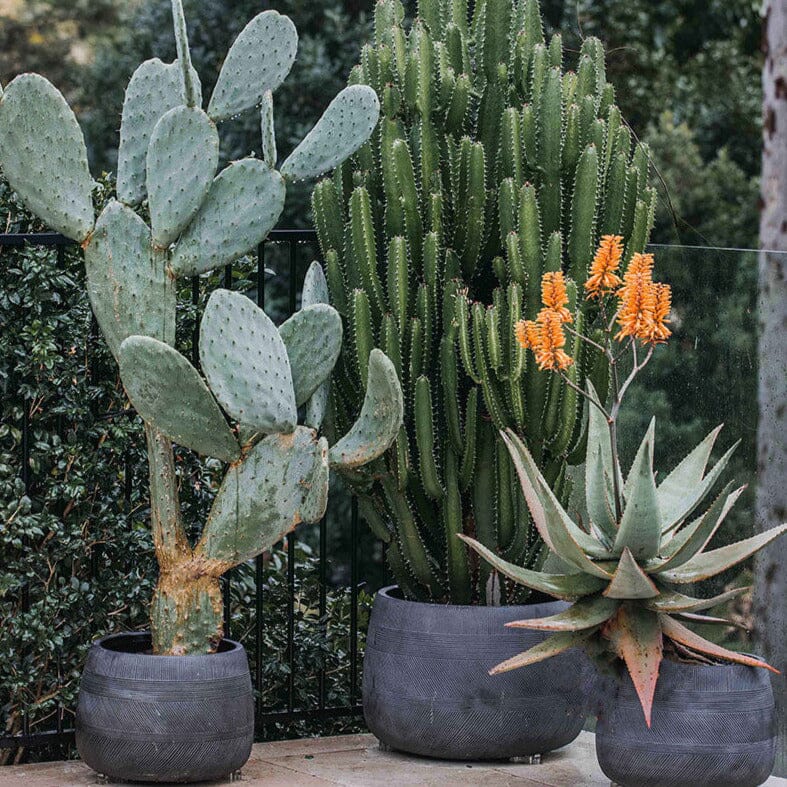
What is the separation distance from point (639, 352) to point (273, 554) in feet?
7.03

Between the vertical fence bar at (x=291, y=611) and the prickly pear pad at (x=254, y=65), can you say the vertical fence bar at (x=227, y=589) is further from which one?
the prickly pear pad at (x=254, y=65)

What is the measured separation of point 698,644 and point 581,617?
0.39m

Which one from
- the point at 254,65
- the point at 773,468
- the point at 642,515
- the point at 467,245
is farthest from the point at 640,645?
the point at 254,65

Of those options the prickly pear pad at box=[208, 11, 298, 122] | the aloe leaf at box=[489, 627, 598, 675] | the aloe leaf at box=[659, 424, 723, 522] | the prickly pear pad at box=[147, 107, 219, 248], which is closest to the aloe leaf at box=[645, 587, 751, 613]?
the aloe leaf at box=[489, 627, 598, 675]

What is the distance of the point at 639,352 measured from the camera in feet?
20.1

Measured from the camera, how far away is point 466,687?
17.5 ft

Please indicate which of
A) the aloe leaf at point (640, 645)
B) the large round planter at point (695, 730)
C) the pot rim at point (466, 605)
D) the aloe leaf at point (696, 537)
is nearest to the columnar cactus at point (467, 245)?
the pot rim at point (466, 605)

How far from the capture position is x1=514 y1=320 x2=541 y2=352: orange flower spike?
4727 mm

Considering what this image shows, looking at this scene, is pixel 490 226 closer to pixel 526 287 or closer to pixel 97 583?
pixel 526 287

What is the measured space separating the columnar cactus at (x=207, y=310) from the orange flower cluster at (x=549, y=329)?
47 cm

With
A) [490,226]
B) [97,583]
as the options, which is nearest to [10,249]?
[97,583]

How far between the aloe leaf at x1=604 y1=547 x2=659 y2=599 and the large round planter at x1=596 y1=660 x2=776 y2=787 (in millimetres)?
314

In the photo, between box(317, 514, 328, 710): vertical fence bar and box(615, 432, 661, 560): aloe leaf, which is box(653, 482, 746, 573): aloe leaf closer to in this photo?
box(615, 432, 661, 560): aloe leaf

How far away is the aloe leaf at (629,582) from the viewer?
455 cm
